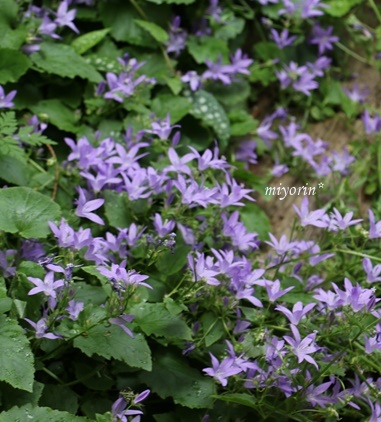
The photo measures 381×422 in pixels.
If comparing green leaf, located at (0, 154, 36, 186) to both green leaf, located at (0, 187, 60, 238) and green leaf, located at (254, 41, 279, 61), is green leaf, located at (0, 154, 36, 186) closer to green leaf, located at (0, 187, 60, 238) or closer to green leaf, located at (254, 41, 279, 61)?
green leaf, located at (0, 187, 60, 238)

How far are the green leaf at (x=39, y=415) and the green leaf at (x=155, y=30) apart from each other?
1575 millimetres

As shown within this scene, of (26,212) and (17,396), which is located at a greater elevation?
(26,212)

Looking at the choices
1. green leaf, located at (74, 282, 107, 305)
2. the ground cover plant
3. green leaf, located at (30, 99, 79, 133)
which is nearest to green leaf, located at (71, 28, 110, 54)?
the ground cover plant

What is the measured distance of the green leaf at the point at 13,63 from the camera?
2488mm

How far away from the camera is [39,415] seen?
5.75 ft

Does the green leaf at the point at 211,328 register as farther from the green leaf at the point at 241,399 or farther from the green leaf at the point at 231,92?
the green leaf at the point at 231,92

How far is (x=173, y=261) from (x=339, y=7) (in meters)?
1.72

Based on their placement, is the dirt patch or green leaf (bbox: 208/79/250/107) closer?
the dirt patch

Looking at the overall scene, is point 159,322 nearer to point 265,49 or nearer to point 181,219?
point 181,219

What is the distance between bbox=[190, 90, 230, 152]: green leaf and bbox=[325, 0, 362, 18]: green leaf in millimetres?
804

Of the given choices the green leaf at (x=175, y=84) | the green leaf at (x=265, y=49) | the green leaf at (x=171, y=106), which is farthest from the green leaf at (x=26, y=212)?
the green leaf at (x=265, y=49)

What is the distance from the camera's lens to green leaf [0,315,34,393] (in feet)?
5.63

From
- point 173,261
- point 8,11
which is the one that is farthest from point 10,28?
point 173,261

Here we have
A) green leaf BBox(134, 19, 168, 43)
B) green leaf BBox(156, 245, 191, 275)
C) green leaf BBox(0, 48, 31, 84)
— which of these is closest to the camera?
green leaf BBox(156, 245, 191, 275)
